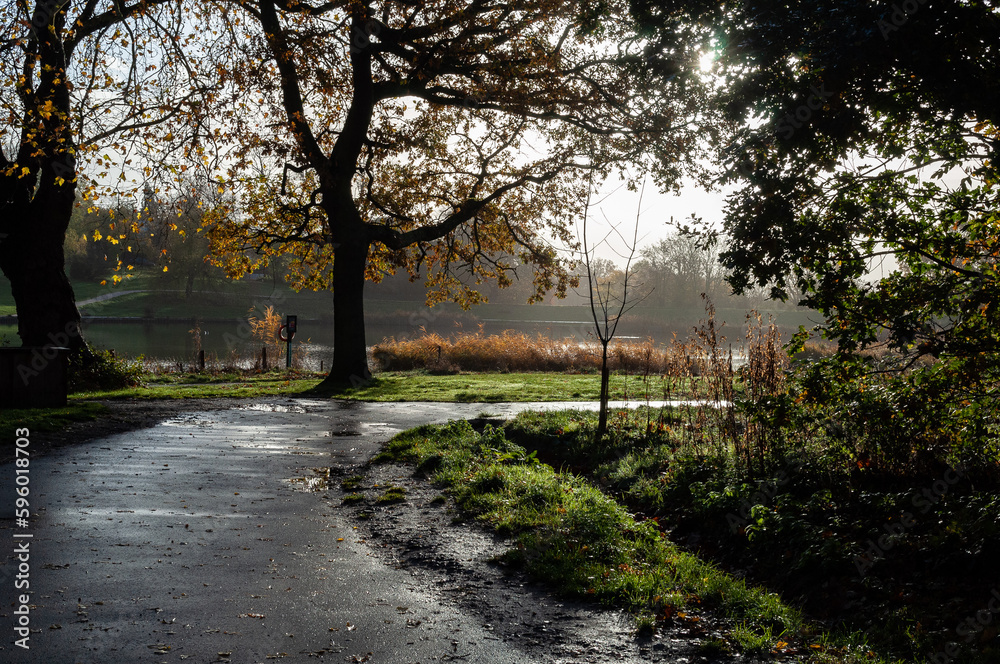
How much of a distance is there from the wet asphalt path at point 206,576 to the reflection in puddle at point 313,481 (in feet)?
0.32

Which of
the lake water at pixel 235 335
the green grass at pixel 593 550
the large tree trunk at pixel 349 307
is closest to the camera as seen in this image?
the green grass at pixel 593 550

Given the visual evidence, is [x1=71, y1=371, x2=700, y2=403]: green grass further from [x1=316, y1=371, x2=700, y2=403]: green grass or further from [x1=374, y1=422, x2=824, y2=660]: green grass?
[x1=374, y1=422, x2=824, y2=660]: green grass

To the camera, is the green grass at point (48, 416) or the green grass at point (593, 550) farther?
the green grass at point (48, 416)

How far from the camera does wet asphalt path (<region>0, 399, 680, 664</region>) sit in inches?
155

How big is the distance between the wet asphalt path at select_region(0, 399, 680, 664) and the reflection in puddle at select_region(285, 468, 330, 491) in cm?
10

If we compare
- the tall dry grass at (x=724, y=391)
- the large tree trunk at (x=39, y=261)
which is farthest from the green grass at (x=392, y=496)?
the large tree trunk at (x=39, y=261)

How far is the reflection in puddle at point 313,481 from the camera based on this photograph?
7844 mm

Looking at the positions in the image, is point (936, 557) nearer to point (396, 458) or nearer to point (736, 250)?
point (736, 250)

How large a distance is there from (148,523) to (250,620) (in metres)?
2.47

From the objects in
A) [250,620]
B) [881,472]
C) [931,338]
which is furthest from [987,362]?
[250,620]

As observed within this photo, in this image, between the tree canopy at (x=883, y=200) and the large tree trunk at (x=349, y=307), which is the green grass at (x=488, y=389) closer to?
the large tree trunk at (x=349, y=307)

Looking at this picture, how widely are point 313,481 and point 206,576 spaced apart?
10.5 feet

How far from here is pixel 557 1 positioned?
15891mm

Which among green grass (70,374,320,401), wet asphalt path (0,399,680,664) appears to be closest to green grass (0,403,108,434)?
wet asphalt path (0,399,680,664)
